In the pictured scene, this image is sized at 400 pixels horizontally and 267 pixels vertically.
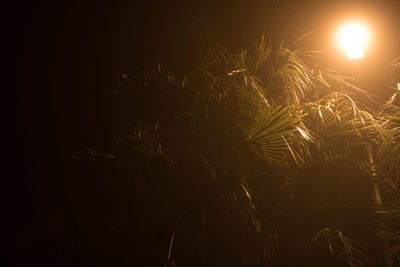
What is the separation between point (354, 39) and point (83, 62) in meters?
3.32

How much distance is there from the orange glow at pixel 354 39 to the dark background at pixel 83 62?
0.34m

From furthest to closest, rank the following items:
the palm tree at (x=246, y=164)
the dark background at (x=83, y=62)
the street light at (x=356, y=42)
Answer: the dark background at (x=83, y=62) → the street light at (x=356, y=42) → the palm tree at (x=246, y=164)

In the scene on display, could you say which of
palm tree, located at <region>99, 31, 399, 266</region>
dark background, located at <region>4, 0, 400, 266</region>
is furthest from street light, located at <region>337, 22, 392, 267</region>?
dark background, located at <region>4, 0, 400, 266</region>

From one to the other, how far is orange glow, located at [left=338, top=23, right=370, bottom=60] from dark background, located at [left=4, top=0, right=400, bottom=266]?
34 cm

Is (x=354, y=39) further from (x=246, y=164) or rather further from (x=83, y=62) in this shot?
(x=83, y=62)

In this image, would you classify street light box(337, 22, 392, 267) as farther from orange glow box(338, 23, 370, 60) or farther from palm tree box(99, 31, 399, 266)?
palm tree box(99, 31, 399, 266)

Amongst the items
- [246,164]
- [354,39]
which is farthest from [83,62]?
[354,39]

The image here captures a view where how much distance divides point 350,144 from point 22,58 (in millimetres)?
4253

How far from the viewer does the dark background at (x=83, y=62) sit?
3.63 metres

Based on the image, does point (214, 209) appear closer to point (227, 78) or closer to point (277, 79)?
point (227, 78)

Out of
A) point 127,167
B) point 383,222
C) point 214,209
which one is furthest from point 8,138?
point 383,222

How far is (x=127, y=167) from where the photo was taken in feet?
10.7

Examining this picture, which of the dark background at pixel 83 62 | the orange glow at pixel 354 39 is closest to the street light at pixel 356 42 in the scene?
the orange glow at pixel 354 39

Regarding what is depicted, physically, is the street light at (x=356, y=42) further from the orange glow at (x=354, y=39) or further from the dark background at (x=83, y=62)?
the dark background at (x=83, y=62)
